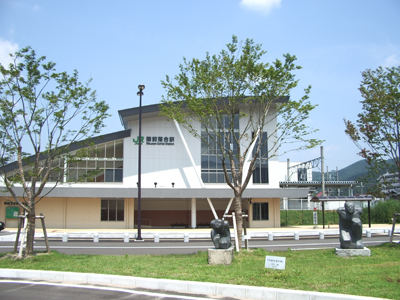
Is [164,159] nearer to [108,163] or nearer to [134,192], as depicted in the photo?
[134,192]

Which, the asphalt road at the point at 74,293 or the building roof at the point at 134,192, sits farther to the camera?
the building roof at the point at 134,192

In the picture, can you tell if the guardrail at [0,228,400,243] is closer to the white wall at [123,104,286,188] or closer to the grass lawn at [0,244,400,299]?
the white wall at [123,104,286,188]

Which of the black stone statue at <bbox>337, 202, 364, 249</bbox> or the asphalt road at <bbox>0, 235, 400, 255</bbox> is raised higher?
the black stone statue at <bbox>337, 202, 364, 249</bbox>

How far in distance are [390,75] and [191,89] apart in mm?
8296

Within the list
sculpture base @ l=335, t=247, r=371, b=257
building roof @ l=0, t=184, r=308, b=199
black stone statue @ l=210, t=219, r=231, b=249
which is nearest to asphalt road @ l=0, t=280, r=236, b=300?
black stone statue @ l=210, t=219, r=231, b=249

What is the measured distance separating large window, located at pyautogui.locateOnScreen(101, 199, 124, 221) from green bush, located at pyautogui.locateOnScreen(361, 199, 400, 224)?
22311 mm

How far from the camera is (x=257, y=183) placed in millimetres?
31359

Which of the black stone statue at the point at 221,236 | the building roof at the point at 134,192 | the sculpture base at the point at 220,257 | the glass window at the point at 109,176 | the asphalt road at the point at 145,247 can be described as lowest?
the asphalt road at the point at 145,247

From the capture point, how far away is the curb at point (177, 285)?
6.95m

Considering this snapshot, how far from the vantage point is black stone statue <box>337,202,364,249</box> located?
38.7 ft

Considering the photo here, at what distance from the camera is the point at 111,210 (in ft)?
99.9

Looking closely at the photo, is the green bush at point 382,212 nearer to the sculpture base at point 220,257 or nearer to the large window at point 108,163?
the large window at point 108,163

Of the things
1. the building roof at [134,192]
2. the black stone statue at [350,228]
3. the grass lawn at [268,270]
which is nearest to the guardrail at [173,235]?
the building roof at [134,192]

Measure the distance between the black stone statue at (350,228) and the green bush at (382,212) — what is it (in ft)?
83.7
